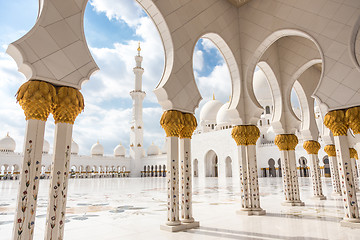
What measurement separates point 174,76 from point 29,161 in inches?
77.5

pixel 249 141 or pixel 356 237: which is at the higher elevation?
pixel 249 141

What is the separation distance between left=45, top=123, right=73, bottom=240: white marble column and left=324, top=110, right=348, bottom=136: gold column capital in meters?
3.38

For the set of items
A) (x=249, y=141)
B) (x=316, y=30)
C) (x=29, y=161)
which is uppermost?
(x=316, y=30)

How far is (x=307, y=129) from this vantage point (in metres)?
6.14

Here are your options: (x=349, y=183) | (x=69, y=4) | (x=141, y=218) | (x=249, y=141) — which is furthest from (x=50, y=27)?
(x=349, y=183)

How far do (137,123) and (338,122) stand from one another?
2119 cm

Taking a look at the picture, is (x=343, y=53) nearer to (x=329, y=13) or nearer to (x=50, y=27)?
(x=329, y=13)

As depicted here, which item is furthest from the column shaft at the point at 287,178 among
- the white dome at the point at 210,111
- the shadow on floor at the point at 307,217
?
the white dome at the point at 210,111

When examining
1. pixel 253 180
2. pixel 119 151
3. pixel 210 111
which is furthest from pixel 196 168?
pixel 253 180

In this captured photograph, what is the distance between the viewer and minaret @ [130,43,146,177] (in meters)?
21.7

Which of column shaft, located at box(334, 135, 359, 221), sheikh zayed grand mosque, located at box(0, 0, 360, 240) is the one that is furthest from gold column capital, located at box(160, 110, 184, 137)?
column shaft, located at box(334, 135, 359, 221)

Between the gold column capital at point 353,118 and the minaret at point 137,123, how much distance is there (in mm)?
19440

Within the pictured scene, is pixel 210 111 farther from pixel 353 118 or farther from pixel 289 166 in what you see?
pixel 353 118

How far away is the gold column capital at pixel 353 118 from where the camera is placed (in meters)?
3.29
